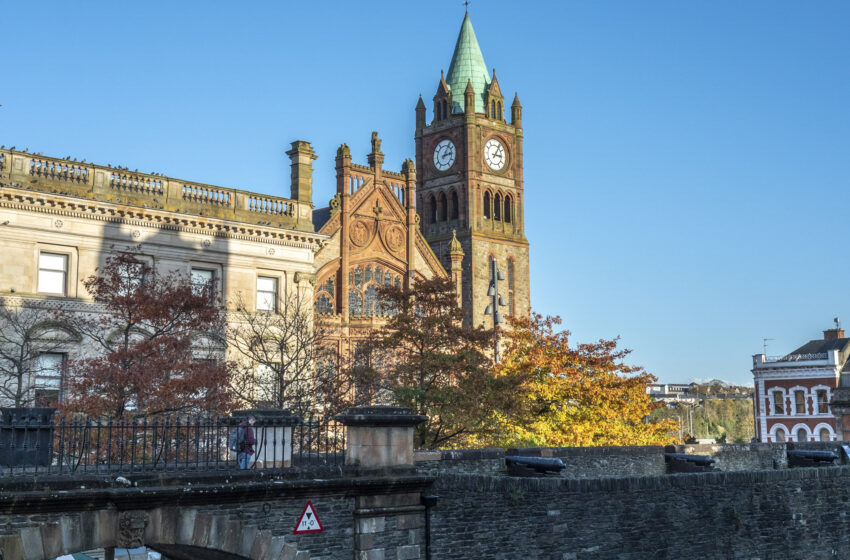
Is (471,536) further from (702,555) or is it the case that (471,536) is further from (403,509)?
(702,555)

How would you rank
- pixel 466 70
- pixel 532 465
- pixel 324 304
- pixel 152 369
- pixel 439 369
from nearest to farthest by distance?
pixel 532 465 → pixel 152 369 → pixel 439 369 → pixel 324 304 → pixel 466 70

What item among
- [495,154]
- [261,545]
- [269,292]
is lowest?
[261,545]

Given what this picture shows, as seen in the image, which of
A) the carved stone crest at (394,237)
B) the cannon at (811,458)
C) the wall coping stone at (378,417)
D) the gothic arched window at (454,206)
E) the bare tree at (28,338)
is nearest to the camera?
the wall coping stone at (378,417)

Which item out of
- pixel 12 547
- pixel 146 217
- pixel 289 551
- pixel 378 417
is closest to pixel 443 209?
pixel 146 217

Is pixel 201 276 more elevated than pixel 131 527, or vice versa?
pixel 201 276

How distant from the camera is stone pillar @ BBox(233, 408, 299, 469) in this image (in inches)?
633

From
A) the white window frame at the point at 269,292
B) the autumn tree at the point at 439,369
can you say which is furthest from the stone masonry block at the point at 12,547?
the white window frame at the point at 269,292

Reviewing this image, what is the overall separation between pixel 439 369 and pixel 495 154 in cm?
4972

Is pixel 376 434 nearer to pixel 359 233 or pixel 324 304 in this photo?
pixel 324 304

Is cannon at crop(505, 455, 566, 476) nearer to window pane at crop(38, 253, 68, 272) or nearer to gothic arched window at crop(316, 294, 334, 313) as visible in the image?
window pane at crop(38, 253, 68, 272)

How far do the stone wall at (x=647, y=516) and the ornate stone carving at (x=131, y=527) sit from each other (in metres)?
5.21

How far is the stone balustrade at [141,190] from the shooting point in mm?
36219

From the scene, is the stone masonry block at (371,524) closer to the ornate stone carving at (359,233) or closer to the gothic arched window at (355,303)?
the gothic arched window at (355,303)

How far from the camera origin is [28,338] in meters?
33.2
